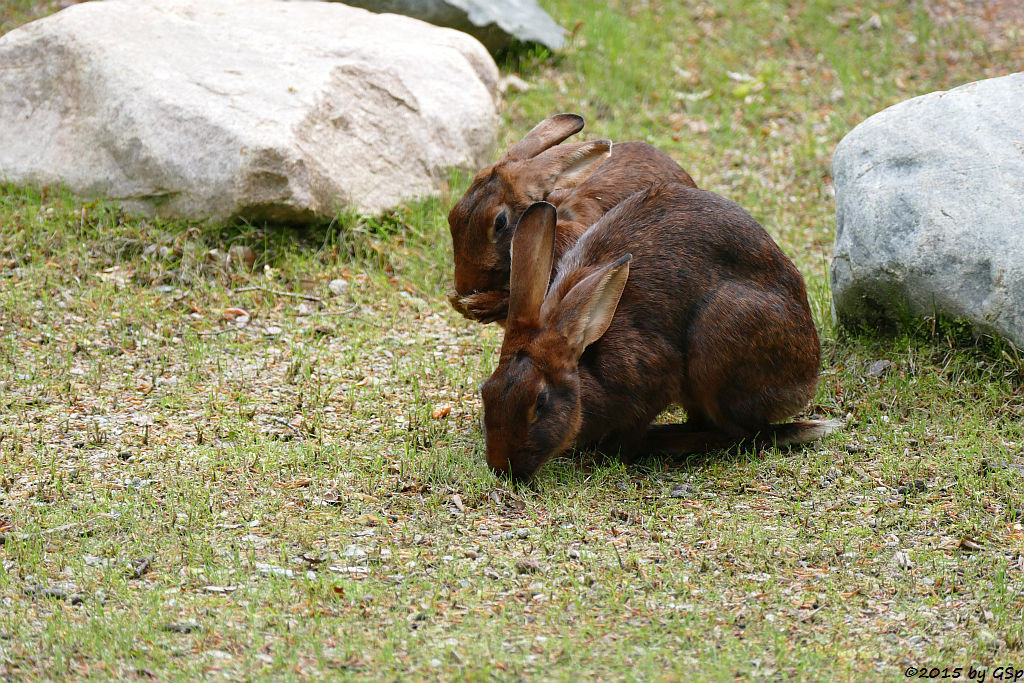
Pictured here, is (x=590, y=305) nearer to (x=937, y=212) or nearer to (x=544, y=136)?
(x=544, y=136)

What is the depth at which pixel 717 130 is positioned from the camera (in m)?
9.70

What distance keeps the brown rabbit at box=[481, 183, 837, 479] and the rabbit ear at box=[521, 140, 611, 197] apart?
0.47 meters

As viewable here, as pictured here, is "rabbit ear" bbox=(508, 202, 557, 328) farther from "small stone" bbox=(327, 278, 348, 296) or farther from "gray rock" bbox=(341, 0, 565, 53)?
"gray rock" bbox=(341, 0, 565, 53)

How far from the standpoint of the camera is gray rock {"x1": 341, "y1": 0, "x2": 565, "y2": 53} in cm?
980

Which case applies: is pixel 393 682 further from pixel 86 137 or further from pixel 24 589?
pixel 86 137

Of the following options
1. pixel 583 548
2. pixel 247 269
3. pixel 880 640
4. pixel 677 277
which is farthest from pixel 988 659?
pixel 247 269

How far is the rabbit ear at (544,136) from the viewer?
6.00 meters

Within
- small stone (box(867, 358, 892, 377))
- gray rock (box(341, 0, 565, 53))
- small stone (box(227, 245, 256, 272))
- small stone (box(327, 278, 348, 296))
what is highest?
gray rock (box(341, 0, 565, 53))

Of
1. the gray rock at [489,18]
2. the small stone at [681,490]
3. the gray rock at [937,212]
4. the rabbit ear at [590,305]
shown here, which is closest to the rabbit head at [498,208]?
the rabbit ear at [590,305]

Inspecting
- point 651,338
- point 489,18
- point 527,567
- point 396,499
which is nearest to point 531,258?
point 651,338

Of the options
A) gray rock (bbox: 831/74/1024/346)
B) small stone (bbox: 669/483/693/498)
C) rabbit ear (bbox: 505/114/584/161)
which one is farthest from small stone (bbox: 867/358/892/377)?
rabbit ear (bbox: 505/114/584/161)

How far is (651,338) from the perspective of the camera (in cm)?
499

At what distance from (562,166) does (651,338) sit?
4.33ft

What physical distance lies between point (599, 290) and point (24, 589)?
2503mm
